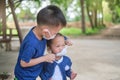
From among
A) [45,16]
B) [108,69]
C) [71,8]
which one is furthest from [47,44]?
[71,8]

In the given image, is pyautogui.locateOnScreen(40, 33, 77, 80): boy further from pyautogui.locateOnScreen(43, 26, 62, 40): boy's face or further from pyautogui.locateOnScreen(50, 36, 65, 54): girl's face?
pyautogui.locateOnScreen(43, 26, 62, 40): boy's face

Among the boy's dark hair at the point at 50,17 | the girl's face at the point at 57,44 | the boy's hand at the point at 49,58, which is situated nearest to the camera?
the boy's dark hair at the point at 50,17

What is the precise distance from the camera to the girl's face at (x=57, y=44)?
3.16m

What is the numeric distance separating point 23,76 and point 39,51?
0.25m

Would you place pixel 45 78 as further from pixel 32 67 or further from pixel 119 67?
pixel 119 67

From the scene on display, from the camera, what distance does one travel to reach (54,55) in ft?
10.2

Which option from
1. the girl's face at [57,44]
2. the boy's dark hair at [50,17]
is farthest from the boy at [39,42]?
the girl's face at [57,44]

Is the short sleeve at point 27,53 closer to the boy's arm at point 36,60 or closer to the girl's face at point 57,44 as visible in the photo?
the boy's arm at point 36,60

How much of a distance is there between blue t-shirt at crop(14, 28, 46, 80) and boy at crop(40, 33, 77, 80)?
107 mm

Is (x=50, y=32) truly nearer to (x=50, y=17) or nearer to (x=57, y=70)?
(x=50, y=17)

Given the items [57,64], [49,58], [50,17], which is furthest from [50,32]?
[57,64]

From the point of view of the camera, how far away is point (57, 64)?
10.9 ft

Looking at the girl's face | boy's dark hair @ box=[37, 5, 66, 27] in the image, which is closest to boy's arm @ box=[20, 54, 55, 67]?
the girl's face

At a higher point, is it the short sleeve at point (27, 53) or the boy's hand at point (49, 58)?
the short sleeve at point (27, 53)
